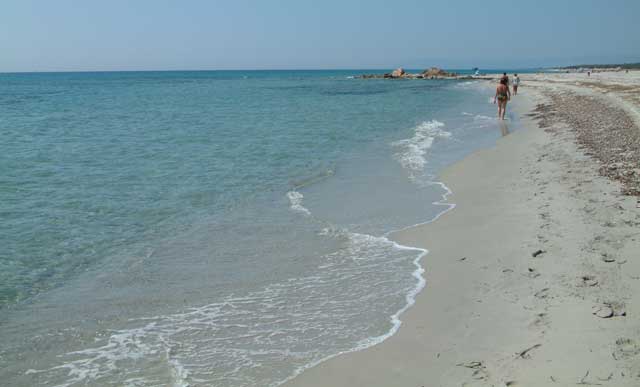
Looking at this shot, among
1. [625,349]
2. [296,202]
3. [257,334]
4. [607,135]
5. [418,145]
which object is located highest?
[607,135]

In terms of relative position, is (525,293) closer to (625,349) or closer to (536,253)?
(536,253)

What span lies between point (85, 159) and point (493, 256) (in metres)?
14.1

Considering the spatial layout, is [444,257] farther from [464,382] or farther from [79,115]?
[79,115]

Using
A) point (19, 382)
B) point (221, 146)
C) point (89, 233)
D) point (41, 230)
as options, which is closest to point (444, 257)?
point (19, 382)

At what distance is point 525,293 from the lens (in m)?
5.43

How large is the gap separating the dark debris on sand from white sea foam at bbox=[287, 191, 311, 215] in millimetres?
5690

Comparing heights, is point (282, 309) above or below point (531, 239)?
below

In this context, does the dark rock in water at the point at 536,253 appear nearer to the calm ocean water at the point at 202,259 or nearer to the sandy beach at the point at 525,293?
the sandy beach at the point at 525,293

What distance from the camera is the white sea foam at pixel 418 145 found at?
14.4 m

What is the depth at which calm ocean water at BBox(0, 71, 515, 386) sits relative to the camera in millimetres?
4902

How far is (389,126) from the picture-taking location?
25266mm

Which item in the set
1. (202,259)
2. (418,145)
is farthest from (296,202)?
(418,145)

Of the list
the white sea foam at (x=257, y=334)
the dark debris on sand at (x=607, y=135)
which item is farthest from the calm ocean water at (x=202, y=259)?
the dark debris on sand at (x=607, y=135)

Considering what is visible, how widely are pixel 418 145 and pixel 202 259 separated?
12.4 meters
